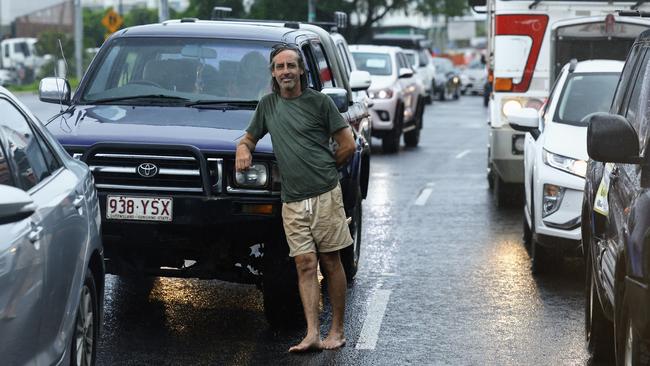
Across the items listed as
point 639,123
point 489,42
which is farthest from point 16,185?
point 489,42

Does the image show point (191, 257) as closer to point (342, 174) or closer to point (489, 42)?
point (342, 174)

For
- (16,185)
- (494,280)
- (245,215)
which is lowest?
(494,280)

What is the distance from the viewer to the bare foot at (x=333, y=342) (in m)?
7.96

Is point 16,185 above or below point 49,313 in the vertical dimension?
above

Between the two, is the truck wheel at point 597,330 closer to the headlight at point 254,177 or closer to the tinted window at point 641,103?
the tinted window at point 641,103

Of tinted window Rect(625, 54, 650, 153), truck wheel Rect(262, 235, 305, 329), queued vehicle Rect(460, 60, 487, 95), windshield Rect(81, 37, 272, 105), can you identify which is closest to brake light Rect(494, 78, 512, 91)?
windshield Rect(81, 37, 272, 105)

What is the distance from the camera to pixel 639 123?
21.3 feet

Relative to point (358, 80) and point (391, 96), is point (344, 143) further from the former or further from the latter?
point (391, 96)

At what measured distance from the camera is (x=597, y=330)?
298 inches

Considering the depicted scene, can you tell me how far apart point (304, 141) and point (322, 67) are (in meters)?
2.66

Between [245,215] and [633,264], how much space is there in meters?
3.20

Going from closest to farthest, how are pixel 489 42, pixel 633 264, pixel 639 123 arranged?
pixel 633 264 → pixel 639 123 → pixel 489 42

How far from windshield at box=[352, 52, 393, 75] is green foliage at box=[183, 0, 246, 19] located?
90.5ft

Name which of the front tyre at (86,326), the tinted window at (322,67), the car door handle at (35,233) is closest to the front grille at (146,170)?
the front tyre at (86,326)
